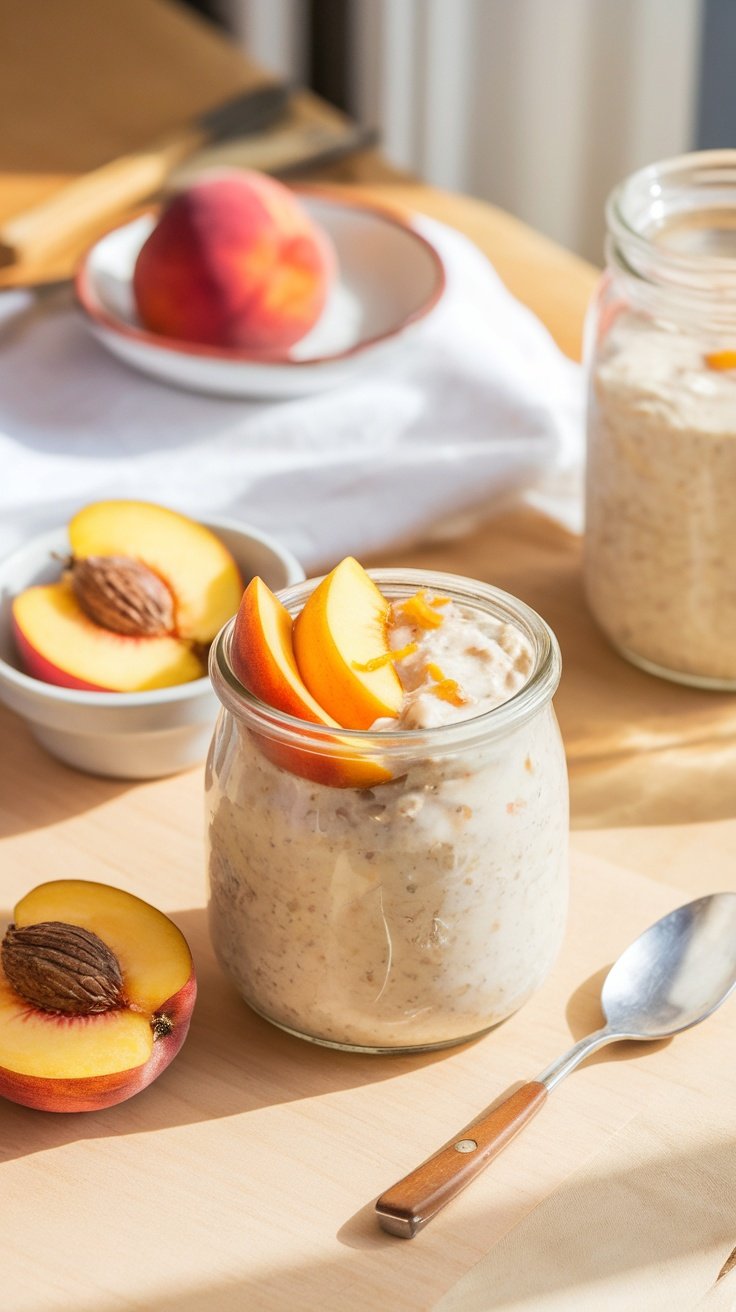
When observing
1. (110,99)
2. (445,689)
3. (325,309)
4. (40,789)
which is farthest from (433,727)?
(110,99)

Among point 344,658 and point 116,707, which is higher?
point 344,658

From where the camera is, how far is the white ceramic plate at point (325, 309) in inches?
37.4

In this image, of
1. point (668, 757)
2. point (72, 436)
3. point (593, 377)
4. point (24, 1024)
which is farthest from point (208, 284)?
point (24, 1024)

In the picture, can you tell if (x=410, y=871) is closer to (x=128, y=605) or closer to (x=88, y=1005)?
(x=88, y=1005)

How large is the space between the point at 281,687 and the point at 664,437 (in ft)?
1.03

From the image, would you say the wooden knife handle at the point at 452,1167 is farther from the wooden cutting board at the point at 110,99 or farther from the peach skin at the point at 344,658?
the wooden cutting board at the point at 110,99

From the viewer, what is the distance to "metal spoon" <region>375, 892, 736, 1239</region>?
0.52 metres

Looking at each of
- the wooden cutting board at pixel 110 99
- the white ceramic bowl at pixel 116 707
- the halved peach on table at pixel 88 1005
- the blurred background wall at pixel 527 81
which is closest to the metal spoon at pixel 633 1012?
the halved peach on table at pixel 88 1005

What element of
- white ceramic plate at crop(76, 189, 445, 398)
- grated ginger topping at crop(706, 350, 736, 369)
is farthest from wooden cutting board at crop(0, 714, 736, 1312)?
white ceramic plate at crop(76, 189, 445, 398)

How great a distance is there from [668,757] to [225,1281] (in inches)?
15.0

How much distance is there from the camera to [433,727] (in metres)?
0.53

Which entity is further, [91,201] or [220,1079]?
[91,201]

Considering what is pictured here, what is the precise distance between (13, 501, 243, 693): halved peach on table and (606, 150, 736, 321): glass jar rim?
0.87 feet

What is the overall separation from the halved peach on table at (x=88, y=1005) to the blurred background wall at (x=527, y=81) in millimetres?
1414
